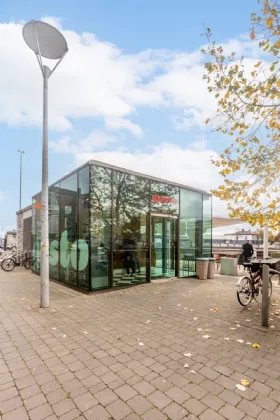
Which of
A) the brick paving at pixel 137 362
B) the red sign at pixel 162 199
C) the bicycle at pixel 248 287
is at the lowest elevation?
the brick paving at pixel 137 362

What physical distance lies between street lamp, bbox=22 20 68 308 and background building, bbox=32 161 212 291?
4.74 feet

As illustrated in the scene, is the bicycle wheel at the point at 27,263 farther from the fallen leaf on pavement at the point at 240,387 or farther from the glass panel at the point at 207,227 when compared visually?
the fallen leaf on pavement at the point at 240,387

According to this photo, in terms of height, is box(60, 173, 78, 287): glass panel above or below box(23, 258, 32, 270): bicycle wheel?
above

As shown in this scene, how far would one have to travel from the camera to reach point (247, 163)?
5.10 metres

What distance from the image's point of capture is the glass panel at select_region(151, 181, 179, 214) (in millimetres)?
8891

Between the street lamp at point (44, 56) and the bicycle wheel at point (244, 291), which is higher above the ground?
the street lamp at point (44, 56)

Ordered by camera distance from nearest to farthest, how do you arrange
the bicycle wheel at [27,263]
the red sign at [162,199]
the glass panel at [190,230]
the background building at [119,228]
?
the background building at [119,228], the red sign at [162,199], the glass panel at [190,230], the bicycle wheel at [27,263]

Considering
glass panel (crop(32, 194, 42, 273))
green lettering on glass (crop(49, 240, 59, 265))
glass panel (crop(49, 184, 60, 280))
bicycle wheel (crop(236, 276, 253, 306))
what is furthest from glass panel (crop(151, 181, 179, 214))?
glass panel (crop(32, 194, 42, 273))

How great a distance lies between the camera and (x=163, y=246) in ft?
30.2

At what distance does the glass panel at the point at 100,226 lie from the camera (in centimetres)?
695

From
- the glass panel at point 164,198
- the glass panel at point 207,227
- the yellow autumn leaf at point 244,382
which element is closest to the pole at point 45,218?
the glass panel at point 164,198

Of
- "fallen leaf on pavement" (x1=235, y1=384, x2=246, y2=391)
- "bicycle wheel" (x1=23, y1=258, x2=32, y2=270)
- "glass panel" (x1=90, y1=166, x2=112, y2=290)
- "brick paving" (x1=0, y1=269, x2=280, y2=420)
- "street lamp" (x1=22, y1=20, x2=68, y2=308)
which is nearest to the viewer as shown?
"brick paving" (x1=0, y1=269, x2=280, y2=420)

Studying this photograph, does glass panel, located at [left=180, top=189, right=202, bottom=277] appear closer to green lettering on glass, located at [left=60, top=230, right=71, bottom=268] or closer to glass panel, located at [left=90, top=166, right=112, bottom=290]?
glass panel, located at [left=90, top=166, right=112, bottom=290]

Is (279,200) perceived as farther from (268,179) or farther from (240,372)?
(240,372)
